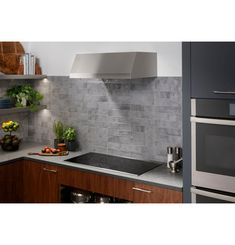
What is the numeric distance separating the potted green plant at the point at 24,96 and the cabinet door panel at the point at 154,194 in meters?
1.67

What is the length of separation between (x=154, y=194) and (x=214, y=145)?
61 cm

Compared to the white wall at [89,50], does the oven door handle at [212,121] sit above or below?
below

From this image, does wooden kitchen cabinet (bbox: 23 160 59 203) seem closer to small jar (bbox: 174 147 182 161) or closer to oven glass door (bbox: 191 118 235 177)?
small jar (bbox: 174 147 182 161)

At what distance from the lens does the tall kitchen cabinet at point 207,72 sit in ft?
7.64

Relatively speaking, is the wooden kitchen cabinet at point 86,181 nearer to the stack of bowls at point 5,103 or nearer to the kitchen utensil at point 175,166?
the kitchen utensil at point 175,166

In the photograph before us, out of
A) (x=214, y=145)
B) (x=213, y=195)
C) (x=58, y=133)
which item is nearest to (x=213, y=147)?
(x=214, y=145)

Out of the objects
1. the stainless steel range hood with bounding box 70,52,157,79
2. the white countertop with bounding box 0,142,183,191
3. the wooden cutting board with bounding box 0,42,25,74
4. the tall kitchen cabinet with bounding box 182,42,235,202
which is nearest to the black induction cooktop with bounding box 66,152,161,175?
the white countertop with bounding box 0,142,183,191

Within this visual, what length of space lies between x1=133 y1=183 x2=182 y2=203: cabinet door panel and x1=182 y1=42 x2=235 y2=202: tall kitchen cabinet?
15.6 inches

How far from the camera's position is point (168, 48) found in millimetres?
3199

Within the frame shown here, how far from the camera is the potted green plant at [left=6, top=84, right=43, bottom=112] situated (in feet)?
12.8

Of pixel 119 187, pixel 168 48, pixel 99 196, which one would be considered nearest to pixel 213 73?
pixel 168 48

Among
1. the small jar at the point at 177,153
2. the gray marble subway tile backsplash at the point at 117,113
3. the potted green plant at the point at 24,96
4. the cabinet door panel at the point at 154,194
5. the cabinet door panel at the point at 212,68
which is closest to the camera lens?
the cabinet door panel at the point at 212,68

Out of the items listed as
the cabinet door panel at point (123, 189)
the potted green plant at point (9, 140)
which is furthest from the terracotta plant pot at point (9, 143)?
the cabinet door panel at point (123, 189)
